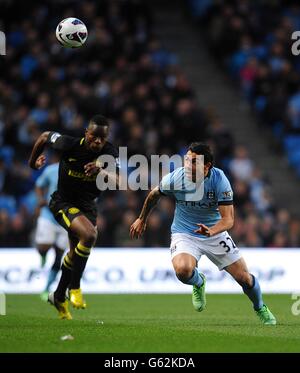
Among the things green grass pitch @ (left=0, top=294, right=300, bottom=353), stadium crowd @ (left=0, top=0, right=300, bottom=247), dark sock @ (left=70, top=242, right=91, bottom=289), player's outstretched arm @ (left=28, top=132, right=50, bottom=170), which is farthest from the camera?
stadium crowd @ (left=0, top=0, right=300, bottom=247)

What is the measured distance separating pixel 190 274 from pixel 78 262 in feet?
4.92

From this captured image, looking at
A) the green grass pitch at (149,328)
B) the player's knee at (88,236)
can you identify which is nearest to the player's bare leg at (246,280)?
the green grass pitch at (149,328)

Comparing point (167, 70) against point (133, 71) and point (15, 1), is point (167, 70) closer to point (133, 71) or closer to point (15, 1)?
point (133, 71)

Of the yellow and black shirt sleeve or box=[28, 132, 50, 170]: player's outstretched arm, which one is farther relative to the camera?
box=[28, 132, 50, 170]: player's outstretched arm

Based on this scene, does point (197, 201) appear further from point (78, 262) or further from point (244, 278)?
point (78, 262)

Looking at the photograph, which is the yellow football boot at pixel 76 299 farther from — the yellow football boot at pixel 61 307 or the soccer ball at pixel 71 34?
the soccer ball at pixel 71 34

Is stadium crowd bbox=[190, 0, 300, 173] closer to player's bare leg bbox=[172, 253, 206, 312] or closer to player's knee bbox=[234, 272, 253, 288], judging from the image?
→ player's bare leg bbox=[172, 253, 206, 312]

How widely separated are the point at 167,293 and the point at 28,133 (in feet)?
15.9

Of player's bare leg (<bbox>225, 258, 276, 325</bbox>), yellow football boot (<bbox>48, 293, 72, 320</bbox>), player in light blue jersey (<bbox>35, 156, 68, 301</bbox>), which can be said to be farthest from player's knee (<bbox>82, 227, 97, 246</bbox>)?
player in light blue jersey (<bbox>35, 156, 68, 301</bbox>)

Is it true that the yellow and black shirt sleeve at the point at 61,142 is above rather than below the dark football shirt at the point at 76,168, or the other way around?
above

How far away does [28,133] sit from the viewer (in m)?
20.0

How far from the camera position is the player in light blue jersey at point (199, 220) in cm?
1080

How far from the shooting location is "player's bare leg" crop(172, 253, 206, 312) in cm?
1086

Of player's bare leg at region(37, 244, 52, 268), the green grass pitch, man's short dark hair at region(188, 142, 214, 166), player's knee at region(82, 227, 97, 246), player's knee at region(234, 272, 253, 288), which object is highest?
man's short dark hair at region(188, 142, 214, 166)
